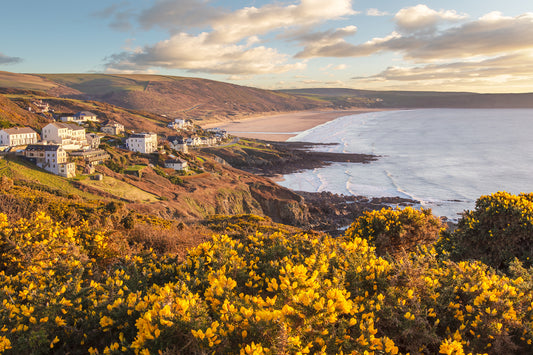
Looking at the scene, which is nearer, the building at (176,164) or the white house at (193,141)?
the building at (176,164)

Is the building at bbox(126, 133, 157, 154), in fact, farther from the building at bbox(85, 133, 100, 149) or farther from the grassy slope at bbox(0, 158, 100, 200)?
the grassy slope at bbox(0, 158, 100, 200)

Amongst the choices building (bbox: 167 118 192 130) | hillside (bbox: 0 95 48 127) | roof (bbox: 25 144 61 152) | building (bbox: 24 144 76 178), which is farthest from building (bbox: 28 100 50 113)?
building (bbox: 24 144 76 178)

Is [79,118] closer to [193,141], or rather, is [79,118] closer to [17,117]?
[17,117]

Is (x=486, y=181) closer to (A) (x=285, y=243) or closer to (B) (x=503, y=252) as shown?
(B) (x=503, y=252)

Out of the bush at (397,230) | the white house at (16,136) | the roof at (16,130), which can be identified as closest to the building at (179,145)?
the white house at (16,136)

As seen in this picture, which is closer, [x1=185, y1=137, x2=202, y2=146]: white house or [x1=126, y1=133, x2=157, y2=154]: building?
[x1=126, y1=133, x2=157, y2=154]: building

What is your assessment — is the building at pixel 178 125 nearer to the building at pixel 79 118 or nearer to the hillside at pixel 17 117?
the building at pixel 79 118

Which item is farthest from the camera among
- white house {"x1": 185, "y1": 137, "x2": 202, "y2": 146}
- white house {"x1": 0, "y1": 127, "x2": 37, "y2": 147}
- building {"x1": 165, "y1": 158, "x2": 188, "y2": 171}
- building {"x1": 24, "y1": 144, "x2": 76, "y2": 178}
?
white house {"x1": 185, "y1": 137, "x2": 202, "y2": 146}
